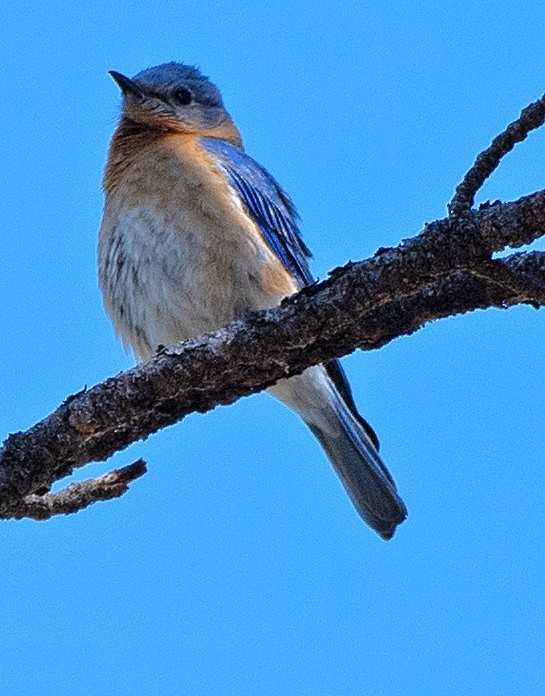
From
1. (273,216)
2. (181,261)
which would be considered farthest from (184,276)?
(273,216)

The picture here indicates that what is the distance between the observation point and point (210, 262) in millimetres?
6832

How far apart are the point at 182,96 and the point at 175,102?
12 centimetres

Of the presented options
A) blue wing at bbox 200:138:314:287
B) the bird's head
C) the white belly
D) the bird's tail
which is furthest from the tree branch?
the bird's head

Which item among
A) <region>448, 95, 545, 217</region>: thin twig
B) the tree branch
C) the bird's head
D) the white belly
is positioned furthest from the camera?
the bird's head

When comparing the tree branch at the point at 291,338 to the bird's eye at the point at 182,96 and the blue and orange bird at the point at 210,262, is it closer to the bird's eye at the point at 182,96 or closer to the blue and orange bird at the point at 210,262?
the blue and orange bird at the point at 210,262

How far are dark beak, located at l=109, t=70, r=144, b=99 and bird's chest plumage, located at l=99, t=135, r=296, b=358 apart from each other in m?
1.57

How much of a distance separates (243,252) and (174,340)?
65cm

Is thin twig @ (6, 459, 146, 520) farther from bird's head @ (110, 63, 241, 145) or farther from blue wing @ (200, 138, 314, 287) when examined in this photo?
bird's head @ (110, 63, 241, 145)

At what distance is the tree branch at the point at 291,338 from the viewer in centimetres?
383

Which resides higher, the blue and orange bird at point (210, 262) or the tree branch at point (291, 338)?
the blue and orange bird at point (210, 262)

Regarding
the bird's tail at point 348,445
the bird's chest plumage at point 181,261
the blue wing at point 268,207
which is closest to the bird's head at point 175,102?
the blue wing at point 268,207

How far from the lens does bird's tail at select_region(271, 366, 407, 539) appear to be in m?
7.26

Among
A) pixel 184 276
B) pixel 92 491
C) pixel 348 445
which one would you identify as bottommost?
pixel 92 491

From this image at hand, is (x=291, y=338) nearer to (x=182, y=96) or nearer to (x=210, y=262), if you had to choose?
(x=210, y=262)
